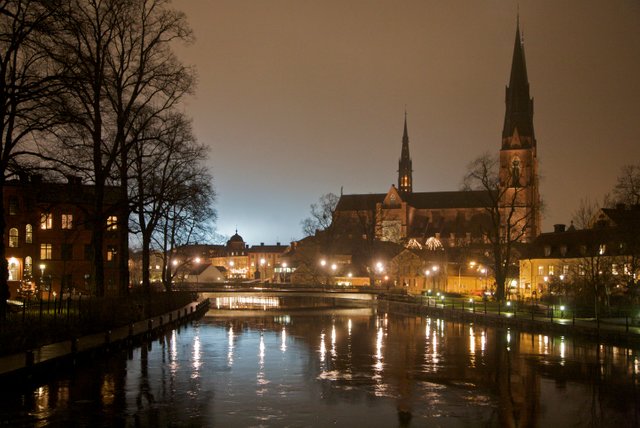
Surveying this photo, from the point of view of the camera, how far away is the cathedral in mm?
120438

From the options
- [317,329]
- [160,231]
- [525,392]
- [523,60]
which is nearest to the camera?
[525,392]

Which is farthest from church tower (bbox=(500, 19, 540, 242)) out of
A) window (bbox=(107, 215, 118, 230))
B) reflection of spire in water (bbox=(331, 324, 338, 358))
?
reflection of spire in water (bbox=(331, 324, 338, 358))

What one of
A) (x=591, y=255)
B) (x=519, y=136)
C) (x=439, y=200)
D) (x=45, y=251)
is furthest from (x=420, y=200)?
(x=591, y=255)

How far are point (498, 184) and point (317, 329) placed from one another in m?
30.1

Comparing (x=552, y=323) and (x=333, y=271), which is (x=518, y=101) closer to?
(x=333, y=271)

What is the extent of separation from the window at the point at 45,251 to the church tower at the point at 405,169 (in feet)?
377

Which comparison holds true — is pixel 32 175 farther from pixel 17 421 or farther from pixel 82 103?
pixel 17 421

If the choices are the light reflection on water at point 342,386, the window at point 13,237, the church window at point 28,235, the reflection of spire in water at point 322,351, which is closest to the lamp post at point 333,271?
the church window at point 28,235

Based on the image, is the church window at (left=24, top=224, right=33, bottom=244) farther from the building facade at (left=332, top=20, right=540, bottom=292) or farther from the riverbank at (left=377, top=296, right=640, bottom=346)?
the building facade at (left=332, top=20, right=540, bottom=292)

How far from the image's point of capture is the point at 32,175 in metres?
24.4

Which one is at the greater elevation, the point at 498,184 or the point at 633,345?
the point at 498,184

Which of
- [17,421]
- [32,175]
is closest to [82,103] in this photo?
[32,175]

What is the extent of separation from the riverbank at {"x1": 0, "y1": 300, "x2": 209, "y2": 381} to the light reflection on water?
697 millimetres

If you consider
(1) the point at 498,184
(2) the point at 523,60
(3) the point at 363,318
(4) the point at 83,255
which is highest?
(2) the point at 523,60
